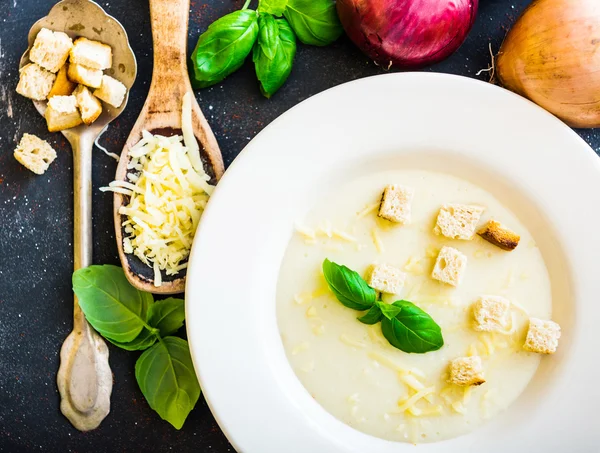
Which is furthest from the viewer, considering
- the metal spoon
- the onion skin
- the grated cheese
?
the metal spoon

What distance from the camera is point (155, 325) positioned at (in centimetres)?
157

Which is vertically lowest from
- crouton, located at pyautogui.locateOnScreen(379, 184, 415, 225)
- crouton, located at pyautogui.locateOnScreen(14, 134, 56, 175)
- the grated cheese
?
crouton, located at pyautogui.locateOnScreen(14, 134, 56, 175)

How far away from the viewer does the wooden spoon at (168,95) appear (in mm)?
1536

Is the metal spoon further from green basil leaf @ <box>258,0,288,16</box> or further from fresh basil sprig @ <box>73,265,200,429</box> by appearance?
green basil leaf @ <box>258,0,288,16</box>

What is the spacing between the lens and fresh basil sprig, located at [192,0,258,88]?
1.49 meters

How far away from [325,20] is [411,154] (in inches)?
16.5

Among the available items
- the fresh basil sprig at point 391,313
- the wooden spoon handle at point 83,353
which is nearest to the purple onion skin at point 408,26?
the fresh basil sprig at point 391,313

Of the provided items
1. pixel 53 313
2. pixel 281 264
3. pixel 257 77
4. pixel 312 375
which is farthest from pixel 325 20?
pixel 53 313

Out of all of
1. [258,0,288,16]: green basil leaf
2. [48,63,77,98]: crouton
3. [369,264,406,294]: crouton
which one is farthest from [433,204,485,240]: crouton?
[48,63,77,98]: crouton

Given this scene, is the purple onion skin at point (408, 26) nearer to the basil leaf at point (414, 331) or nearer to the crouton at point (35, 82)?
the basil leaf at point (414, 331)

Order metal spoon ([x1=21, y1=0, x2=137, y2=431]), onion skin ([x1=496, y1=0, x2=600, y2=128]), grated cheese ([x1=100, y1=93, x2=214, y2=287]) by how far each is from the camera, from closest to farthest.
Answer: onion skin ([x1=496, y1=0, x2=600, y2=128])
grated cheese ([x1=100, y1=93, x2=214, y2=287])
metal spoon ([x1=21, y1=0, x2=137, y2=431])

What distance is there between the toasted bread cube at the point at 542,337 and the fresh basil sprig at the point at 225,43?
39.3 inches

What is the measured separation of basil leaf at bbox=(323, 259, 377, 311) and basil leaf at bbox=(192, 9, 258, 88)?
59cm

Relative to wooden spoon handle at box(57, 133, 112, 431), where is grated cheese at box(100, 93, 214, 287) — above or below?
above
